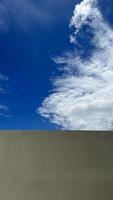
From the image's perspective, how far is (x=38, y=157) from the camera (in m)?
3.84

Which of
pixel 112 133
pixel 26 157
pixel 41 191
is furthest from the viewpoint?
pixel 112 133

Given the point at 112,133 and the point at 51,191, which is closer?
the point at 51,191

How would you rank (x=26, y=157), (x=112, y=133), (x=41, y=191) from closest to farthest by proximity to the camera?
(x=41, y=191) < (x=26, y=157) < (x=112, y=133)

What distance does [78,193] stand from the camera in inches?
141

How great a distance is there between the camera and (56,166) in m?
3.77

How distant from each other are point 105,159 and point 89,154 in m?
0.29

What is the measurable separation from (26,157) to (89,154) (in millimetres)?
1097

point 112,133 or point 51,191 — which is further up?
point 112,133

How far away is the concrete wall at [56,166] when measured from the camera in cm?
357

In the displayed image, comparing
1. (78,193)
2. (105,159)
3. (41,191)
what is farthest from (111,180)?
(41,191)

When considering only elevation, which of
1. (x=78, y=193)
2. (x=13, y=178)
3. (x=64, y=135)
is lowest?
(x=78, y=193)

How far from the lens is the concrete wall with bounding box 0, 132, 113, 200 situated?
3.57 meters

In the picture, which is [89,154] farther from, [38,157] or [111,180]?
[38,157]

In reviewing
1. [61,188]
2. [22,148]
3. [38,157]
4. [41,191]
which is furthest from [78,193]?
[22,148]
